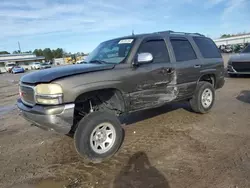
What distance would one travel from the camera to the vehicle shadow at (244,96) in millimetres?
7265

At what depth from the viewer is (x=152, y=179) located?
3.17 meters

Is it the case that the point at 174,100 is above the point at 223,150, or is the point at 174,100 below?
above

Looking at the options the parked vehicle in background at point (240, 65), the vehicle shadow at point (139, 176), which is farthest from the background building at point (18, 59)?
the vehicle shadow at point (139, 176)

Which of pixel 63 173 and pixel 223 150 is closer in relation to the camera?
pixel 63 173

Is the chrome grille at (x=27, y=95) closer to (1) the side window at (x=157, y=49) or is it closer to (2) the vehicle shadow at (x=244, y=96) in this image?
(1) the side window at (x=157, y=49)

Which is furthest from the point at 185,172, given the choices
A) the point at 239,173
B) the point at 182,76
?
the point at 182,76

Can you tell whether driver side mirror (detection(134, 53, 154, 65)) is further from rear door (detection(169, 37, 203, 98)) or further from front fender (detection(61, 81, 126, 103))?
rear door (detection(169, 37, 203, 98))

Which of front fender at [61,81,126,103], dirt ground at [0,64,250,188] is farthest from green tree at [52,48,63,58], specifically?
front fender at [61,81,126,103]

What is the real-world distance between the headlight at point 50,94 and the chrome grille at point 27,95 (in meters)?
0.28

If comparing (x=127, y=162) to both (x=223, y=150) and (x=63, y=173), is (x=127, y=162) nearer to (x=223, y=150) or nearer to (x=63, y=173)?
(x=63, y=173)

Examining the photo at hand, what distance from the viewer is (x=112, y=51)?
4.79 meters

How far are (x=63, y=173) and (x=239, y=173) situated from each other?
8.15 feet

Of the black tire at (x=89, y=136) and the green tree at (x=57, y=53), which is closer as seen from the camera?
the black tire at (x=89, y=136)

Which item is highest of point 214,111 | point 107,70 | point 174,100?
point 107,70
